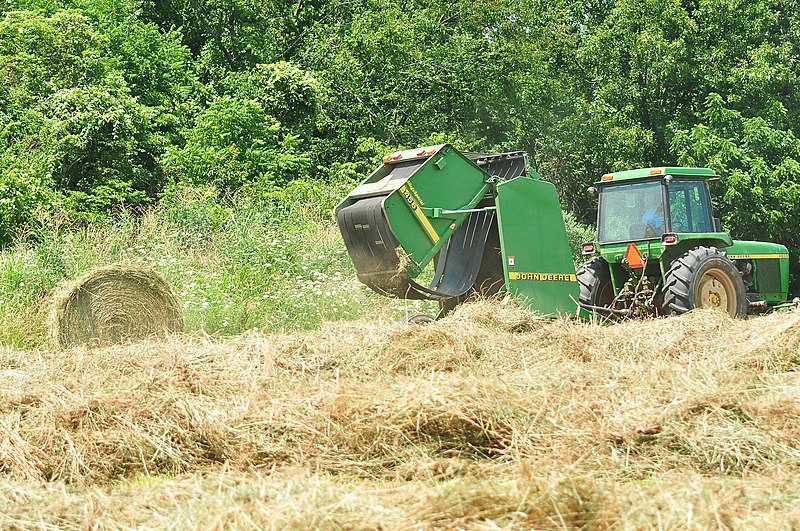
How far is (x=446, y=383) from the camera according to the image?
16.5 ft

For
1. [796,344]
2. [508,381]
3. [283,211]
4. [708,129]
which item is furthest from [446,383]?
[708,129]

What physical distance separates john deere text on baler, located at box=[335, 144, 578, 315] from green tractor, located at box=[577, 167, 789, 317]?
0.99m

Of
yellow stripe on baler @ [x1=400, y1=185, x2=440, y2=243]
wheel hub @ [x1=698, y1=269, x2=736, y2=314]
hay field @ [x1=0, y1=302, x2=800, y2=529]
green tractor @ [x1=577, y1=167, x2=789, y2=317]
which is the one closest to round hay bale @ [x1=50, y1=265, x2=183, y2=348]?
hay field @ [x1=0, y1=302, x2=800, y2=529]

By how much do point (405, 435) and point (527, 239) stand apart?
15.3 feet

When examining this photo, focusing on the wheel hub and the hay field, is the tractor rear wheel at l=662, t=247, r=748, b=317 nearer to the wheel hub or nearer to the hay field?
the wheel hub

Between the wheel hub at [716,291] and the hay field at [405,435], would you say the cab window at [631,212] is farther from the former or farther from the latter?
the hay field at [405,435]

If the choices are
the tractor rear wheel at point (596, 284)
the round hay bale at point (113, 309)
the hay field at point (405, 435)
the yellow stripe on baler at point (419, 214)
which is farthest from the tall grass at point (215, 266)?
the hay field at point (405, 435)

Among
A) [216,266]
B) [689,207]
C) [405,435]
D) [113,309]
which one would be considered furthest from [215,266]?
[405,435]

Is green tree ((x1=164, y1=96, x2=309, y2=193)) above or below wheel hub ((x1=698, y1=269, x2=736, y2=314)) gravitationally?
above

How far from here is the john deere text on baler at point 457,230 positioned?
8484mm

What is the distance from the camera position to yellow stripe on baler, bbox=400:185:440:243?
849 cm

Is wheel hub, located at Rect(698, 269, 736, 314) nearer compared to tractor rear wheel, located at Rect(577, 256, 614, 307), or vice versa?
wheel hub, located at Rect(698, 269, 736, 314)

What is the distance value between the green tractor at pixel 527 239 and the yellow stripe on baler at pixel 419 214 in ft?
0.04

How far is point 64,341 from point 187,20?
1780cm
